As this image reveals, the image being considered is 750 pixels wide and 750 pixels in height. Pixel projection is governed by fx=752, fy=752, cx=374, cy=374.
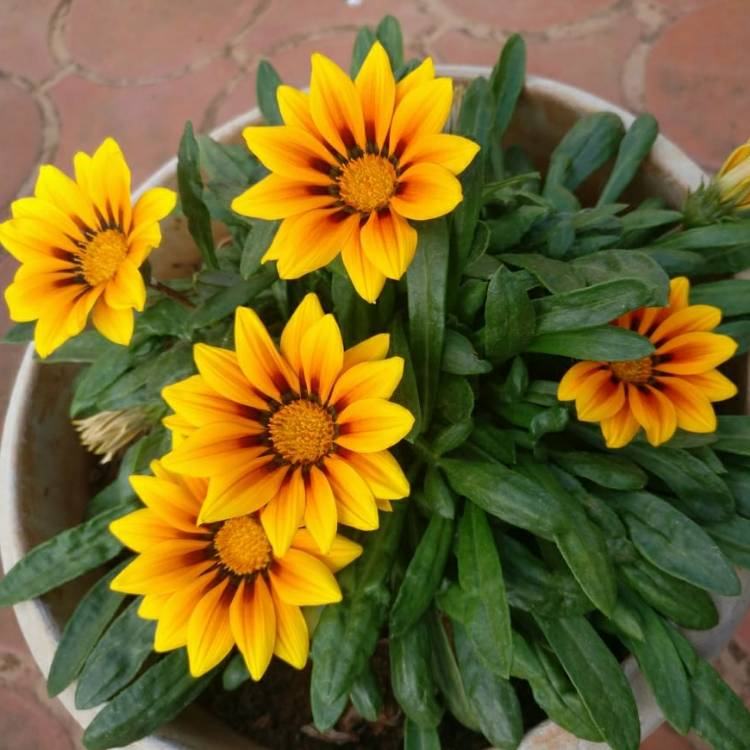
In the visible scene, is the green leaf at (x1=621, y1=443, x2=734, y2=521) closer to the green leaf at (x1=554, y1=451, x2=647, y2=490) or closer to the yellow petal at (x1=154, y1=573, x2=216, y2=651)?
the green leaf at (x1=554, y1=451, x2=647, y2=490)

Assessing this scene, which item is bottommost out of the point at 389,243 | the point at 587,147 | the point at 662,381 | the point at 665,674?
the point at 665,674

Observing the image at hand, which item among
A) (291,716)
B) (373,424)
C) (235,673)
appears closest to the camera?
(373,424)

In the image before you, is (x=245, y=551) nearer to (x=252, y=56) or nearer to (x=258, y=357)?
(x=258, y=357)

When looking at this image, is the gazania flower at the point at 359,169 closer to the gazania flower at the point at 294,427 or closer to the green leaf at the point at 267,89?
the gazania flower at the point at 294,427

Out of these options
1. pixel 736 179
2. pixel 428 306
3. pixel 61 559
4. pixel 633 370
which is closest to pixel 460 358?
pixel 428 306

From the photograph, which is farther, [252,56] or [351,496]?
[252,56]

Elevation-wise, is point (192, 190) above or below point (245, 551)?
above

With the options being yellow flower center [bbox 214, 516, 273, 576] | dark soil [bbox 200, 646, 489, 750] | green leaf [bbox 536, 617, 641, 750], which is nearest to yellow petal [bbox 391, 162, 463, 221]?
yellow flower center [bbox 214, 516, 273, 576]

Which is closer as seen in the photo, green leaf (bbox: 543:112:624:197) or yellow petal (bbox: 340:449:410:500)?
yellow petal (bbox: 340:449:410:500)
